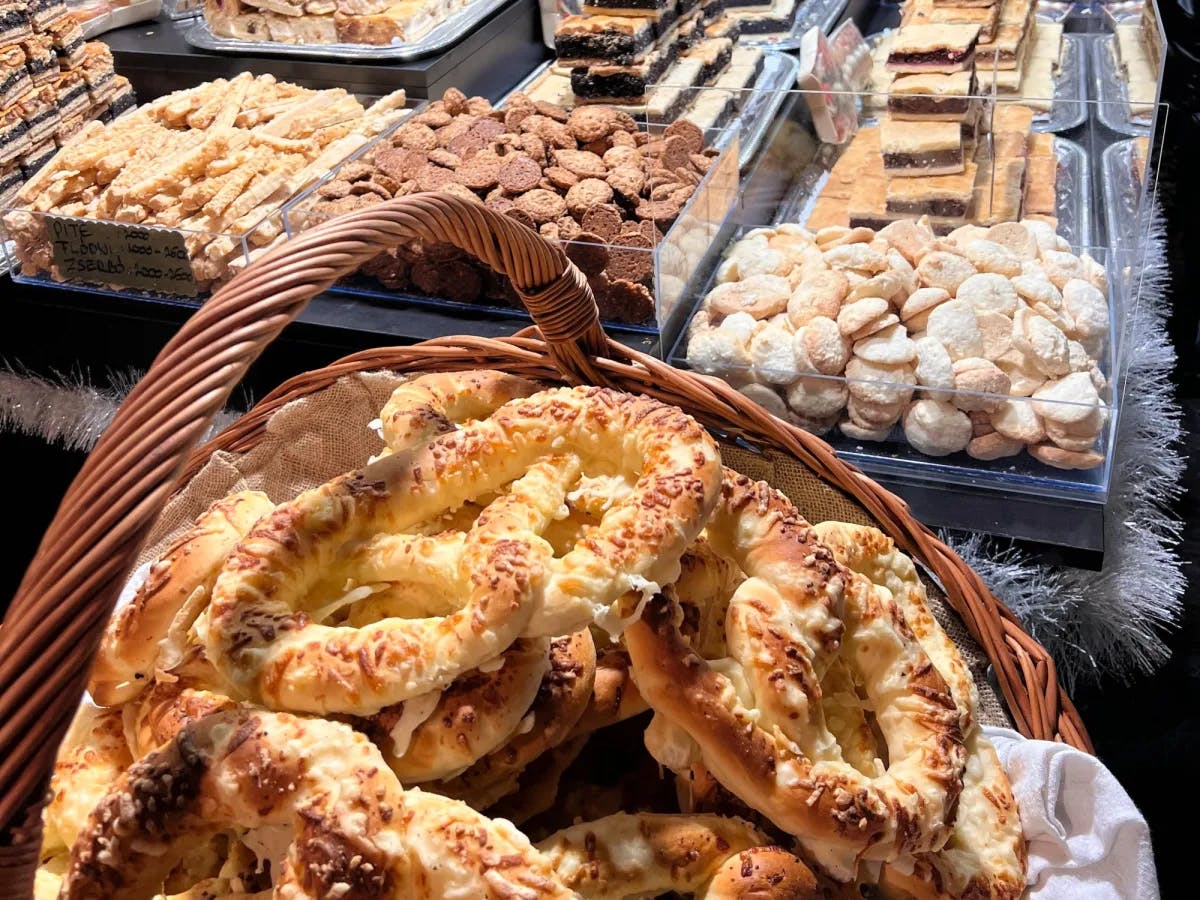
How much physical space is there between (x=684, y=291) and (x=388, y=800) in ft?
4.20

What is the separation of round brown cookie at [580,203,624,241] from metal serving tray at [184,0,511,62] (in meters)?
1.02

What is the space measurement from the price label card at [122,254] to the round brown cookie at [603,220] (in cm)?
73

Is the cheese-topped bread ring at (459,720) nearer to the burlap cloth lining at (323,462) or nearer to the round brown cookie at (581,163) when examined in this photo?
the burlap cloth lining at (323,462)

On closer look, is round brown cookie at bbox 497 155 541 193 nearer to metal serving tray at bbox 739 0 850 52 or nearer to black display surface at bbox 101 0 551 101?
black display surface at bbox 101 0 551 101

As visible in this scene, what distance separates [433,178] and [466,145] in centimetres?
17

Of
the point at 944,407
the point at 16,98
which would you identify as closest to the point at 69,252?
the point at 16,98

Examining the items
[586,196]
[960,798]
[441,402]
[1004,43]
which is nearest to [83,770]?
[441,402]

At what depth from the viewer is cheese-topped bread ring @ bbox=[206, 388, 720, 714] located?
83cm

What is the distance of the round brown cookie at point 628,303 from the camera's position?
1.88m

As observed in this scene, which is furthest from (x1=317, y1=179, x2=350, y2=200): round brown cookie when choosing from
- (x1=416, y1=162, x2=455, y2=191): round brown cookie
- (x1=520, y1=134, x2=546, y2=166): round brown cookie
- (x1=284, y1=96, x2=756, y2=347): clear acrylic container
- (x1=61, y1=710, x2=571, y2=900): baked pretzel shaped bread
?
(x1=61, y1=710, x2=571, y2=900): baked pretzel shaped bread

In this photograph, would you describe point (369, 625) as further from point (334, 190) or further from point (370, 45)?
point (370, 45)

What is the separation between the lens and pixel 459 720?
0.85m

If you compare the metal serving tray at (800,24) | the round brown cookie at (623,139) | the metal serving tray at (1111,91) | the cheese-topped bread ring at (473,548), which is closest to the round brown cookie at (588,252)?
the round brown cookie at (623,139)

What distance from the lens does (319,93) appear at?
2.68 meters
